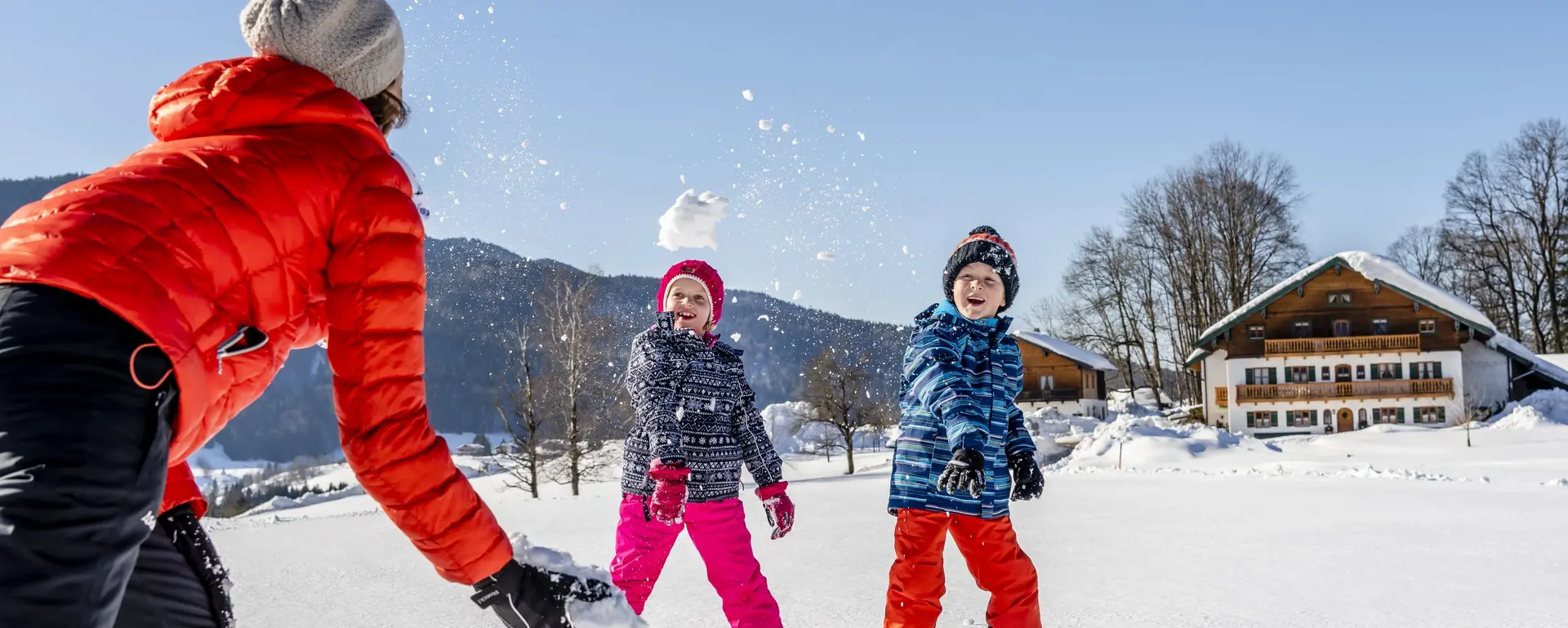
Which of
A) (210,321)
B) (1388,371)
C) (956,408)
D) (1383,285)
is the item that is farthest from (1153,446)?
(210,321)

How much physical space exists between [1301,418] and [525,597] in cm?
3480

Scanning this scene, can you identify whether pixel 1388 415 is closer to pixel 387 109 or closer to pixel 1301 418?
pixel 1301 418

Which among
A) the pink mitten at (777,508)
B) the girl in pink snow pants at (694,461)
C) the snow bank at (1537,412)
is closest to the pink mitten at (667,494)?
the girl in pink snow pants at (694,461)

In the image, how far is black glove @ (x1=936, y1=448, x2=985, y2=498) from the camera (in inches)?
126

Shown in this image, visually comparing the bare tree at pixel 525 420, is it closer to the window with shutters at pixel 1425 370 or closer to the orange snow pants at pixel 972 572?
the orange snow pants at pixel 972 572

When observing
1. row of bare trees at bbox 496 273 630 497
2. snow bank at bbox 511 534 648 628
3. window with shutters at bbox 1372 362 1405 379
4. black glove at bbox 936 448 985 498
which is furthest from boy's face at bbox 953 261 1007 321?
window with shutters at bbox 1372 362 1405 379

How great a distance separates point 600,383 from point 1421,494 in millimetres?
17000

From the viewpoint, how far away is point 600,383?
75.3ft

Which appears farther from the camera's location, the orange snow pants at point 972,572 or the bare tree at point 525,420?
the bare tree at point 525,420

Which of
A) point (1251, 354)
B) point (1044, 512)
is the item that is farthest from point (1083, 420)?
point (1044, 512)

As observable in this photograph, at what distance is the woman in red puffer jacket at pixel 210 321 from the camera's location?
113 cm

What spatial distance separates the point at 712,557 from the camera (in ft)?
13.0

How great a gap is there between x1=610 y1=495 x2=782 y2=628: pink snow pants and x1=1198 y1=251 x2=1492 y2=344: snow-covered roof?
31.7 meters

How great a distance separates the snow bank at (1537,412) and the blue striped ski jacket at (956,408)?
2649 cm
